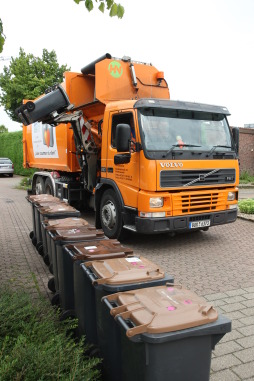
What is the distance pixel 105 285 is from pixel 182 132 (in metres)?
4.14

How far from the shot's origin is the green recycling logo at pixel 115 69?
728 cm

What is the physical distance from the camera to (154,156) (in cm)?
551

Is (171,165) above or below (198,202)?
above

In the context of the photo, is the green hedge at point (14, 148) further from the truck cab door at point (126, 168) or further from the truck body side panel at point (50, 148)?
the truck cab door at point (126, 168)

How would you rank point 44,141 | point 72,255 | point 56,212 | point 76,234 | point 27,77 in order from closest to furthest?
point 72,255 < point 76,234 < point 56,212 < point 44,141 < point 27,77

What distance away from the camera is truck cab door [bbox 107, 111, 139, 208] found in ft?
18.9

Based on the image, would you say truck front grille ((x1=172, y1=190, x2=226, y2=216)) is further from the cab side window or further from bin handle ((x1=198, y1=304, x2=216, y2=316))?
bin handle ((x1=198, y1=304, x2=216, y2=316))

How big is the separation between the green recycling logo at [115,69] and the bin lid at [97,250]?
16.4 feet

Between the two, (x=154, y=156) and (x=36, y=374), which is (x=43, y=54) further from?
(x=36, y=374)

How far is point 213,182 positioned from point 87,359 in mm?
4363

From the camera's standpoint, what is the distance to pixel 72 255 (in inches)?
116

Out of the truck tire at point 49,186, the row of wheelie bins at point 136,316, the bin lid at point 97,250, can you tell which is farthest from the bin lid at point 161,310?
the truck tire at point 49,186

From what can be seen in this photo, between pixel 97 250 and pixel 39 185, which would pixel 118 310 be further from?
pixel 39 185

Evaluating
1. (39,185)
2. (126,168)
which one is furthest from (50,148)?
(126,168)
